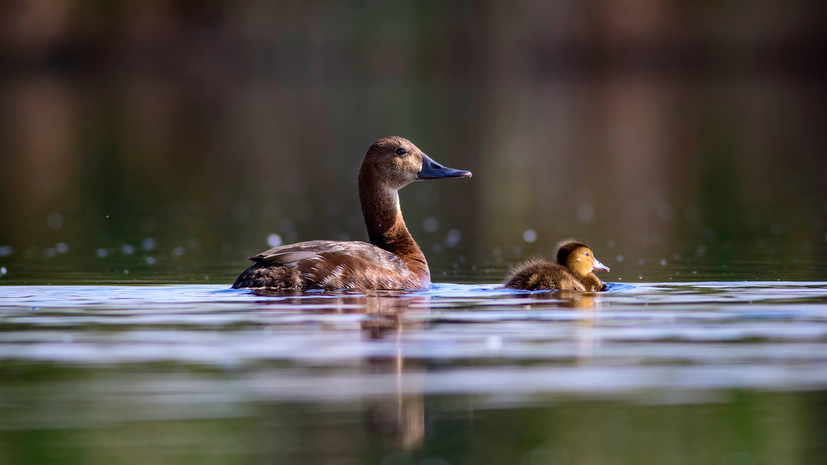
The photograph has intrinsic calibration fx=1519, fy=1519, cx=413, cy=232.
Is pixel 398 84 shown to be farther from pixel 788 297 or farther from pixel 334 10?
pixel 788 297

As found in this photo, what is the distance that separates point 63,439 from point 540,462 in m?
2.03

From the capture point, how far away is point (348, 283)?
11258 mm

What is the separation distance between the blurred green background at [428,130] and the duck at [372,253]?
845 mm

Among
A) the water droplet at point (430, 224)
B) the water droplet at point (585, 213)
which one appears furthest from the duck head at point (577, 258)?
the water droplet at point (585, 213)

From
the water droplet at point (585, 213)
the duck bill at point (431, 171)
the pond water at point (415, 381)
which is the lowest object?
the pond water at point (415, 381)

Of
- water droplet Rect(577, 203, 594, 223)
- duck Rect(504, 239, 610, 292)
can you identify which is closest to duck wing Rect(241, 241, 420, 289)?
duck Rect(504, 239, 610, 292)

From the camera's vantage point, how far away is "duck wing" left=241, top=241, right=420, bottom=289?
437 inches

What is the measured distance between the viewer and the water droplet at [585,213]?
1956 centimetres

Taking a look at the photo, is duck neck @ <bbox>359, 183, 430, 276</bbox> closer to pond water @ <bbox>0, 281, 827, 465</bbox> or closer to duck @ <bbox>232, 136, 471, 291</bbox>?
duck @ <bbox>232, 136, 471, 291</bbox>

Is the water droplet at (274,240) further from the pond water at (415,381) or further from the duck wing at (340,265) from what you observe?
the pond water at (415,381)

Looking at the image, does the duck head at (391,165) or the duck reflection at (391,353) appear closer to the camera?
the duck reflection at (391,353)

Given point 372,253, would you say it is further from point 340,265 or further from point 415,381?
point 415,381

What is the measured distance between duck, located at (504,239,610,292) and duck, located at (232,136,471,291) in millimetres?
888

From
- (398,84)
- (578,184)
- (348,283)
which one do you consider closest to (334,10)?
(398,84)
